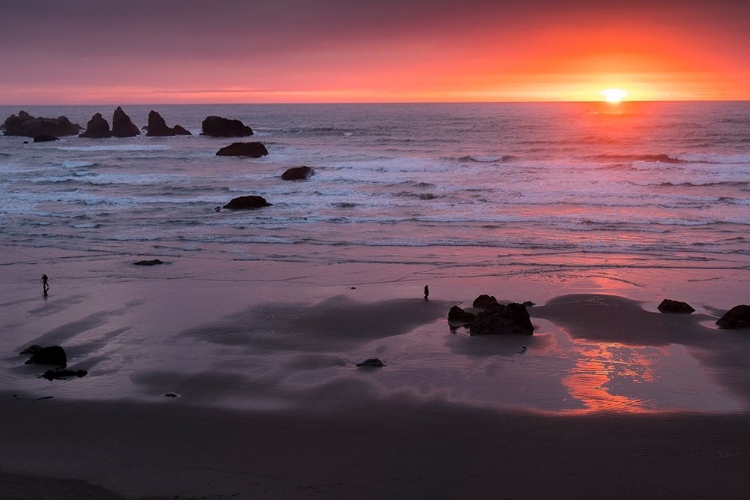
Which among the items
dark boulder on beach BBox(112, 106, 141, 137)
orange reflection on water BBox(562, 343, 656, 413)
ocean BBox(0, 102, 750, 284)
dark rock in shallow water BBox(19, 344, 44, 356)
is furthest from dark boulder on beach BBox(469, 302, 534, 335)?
dark boulder on beach BBox(112, 106, 141, 137)

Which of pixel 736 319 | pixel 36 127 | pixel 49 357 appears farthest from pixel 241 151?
pixel 736 319

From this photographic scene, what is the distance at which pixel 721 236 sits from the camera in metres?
21.4

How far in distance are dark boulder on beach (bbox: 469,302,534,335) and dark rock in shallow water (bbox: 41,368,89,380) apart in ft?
20.1

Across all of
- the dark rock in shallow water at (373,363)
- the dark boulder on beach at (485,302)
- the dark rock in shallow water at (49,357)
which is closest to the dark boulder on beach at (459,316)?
the dark boulder on beach at (485,302)

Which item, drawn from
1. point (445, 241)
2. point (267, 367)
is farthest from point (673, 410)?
point (445, 241)

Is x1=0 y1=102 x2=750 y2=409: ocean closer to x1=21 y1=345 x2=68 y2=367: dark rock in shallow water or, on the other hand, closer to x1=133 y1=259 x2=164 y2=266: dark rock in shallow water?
x1=133 y1=259 x2=164 y2=266: dark rock in shallow water

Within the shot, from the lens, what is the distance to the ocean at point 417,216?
1717 cm

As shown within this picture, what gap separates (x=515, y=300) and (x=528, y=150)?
1699 inches

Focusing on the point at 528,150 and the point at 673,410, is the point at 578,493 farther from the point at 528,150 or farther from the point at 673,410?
the point at 528,150

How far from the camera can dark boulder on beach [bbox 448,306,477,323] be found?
12.9 meters

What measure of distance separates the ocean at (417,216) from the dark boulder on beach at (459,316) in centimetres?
172

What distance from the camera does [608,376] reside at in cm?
1029

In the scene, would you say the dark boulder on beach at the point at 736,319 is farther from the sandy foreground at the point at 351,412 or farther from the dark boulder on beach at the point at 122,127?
the dark boulder on beach at the point at 122,127

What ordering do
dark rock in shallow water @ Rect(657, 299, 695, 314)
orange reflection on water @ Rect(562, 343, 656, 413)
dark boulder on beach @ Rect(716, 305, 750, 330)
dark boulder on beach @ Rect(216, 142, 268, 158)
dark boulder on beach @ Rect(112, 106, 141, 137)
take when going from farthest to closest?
dark boulder on beach @ Rect(112, 106, 141, 137)
dark boulder on beach @ Rect(216, 142, 268, 158)
dark rock in shallow water @ Rect(657, 299, 695, 314)
dark boulder on beach @ Rect(716, 305, 750, 330)
orange reflection on water @ Rect(562, 343, 656, 413)
